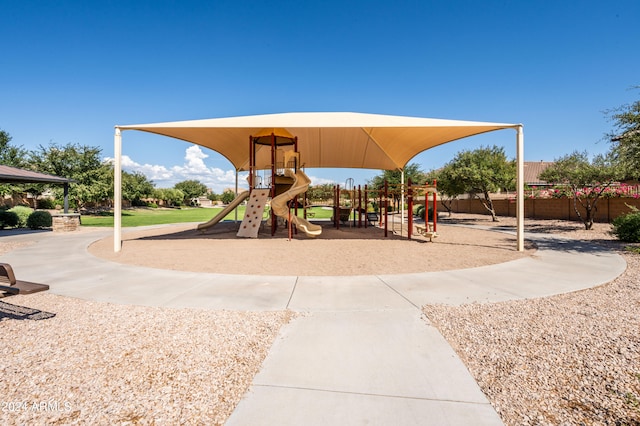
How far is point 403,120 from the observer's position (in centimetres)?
1084

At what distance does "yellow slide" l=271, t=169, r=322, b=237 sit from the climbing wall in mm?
790

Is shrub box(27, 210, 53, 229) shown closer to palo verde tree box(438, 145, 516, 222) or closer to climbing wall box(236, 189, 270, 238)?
climbing wall box(236, 189, 270, 238)

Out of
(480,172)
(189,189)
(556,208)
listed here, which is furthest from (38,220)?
(189,189)

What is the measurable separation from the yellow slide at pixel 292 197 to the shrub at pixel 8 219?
54.4ft

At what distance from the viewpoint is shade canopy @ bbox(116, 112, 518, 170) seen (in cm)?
1027

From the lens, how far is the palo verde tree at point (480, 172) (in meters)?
21.5

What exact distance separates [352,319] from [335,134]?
13.6 m

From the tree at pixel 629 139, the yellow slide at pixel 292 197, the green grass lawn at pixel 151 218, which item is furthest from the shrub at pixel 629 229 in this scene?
the green grass lawn at pixel 151 218

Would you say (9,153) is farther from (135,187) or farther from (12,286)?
(12,286)

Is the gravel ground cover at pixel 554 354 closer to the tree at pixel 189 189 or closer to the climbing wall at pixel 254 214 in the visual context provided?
the climbing wall at pixel 254 214

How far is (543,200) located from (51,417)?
1138 inches

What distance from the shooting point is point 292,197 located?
1403cm

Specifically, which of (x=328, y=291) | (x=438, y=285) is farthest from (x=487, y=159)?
(x=328, y=291)

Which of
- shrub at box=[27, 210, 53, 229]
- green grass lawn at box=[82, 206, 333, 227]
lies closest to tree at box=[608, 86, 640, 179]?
green grass lawn at box=[82, 206, 333, 227]
